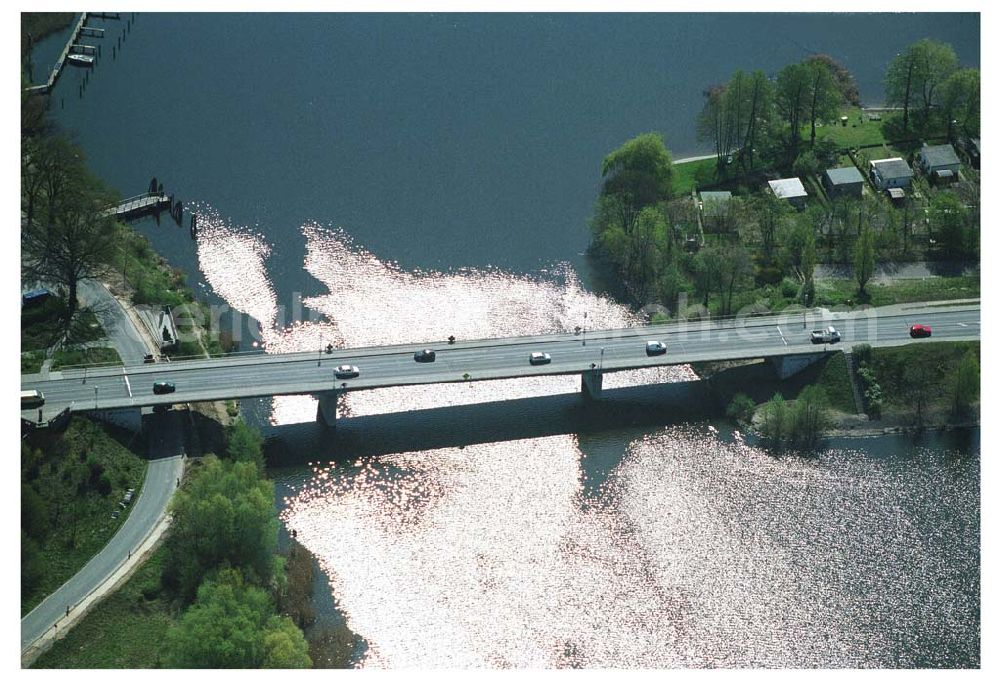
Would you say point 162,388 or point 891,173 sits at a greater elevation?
point 891,173

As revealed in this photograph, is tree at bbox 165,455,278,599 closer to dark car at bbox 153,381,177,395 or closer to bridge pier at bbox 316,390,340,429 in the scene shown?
dark car at bbox 153,381,177,395

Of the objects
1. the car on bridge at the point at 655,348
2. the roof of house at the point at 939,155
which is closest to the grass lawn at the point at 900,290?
the car on bridge at the point at 655,348

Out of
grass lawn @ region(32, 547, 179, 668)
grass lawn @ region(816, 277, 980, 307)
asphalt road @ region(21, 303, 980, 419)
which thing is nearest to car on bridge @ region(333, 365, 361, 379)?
asphalt road @ region(21, 303, 980, 419)

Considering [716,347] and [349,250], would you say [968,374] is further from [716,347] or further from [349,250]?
[349,250]

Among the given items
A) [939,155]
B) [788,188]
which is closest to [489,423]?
[788,188]

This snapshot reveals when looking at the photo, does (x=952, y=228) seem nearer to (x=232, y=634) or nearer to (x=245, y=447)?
(x=245, y=447)

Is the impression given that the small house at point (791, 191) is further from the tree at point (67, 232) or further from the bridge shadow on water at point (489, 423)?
the tree at point (67, 232)

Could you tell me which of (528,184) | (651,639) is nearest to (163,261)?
(528,184)
